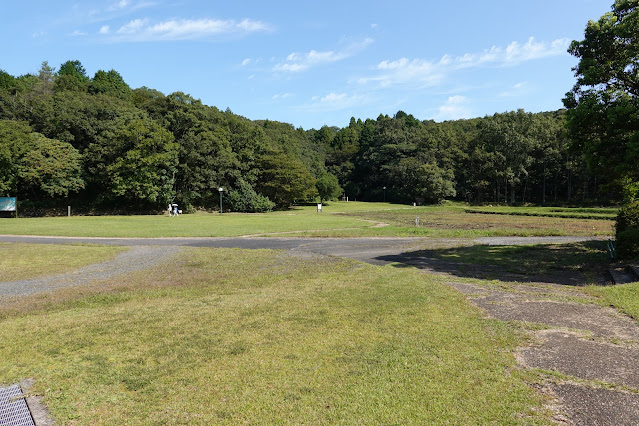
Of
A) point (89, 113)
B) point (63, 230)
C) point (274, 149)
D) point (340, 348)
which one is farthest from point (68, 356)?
point (274, 149)

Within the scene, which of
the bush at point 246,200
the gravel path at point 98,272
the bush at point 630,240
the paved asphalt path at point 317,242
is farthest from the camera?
the bush at point 246,200

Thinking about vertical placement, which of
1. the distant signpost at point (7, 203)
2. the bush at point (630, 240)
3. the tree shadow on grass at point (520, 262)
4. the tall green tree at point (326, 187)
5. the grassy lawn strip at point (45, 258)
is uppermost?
the tall green tree at point (326, 187)

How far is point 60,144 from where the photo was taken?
46.3 m

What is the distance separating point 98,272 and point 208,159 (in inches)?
1661

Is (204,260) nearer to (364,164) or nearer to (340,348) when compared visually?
(340,348)

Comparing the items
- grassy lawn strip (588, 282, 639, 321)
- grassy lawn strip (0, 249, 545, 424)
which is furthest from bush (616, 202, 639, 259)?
grassy lawn strip (0, 249, 545, 424)

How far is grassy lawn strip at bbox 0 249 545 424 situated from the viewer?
13.0 feet

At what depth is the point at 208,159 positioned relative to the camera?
5312cm

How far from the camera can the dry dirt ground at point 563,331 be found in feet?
13.3

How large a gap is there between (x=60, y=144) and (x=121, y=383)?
5149cm

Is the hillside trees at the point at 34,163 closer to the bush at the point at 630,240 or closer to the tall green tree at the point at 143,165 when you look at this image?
the tall green tree at the point at 143,165

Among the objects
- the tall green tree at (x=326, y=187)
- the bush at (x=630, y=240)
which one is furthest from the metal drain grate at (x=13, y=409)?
the tall green tree at (x=326, y=187)

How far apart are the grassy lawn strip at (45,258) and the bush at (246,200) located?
36.2 meters

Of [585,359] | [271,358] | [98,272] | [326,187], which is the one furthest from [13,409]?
[326,187]
